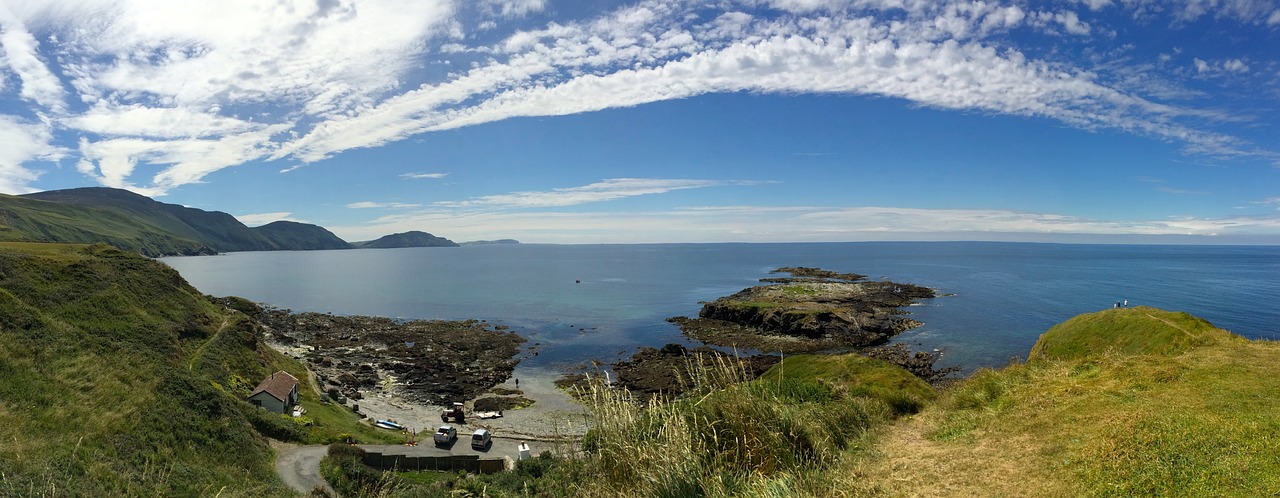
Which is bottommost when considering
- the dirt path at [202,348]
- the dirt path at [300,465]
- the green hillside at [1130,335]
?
the dirt path at [300,465]

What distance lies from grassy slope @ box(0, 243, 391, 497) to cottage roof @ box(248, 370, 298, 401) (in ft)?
5.28

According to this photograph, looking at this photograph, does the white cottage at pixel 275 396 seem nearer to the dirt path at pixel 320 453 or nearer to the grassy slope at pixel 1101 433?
the dirt path at pixel 320 453

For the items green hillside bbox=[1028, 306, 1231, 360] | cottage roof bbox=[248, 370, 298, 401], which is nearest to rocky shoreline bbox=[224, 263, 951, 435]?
cottage roof bbox=[248, 370, 298, 401]

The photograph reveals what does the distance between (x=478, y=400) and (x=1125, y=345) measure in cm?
3875

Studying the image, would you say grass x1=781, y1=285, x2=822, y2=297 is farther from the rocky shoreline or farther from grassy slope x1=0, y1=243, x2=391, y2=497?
grassy slope x1=0, y1=243, x2=391, y2=497

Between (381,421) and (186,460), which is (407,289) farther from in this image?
(186,460)

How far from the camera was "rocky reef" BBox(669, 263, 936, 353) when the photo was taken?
58862 mm

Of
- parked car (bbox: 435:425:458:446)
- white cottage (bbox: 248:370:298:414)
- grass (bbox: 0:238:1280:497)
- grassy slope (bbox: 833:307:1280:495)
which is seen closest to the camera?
grass (bbox: 0:238:1280:497)

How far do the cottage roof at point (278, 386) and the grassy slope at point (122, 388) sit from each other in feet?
5.28

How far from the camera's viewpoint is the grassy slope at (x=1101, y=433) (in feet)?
27.0

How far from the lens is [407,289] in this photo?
4783 inches

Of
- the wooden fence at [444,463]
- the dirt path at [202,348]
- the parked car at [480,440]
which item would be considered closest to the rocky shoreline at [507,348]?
the parked car at [480,440]

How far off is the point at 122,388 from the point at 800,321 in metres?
56.7

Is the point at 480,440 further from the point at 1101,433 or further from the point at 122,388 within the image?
the point at 1101,433
